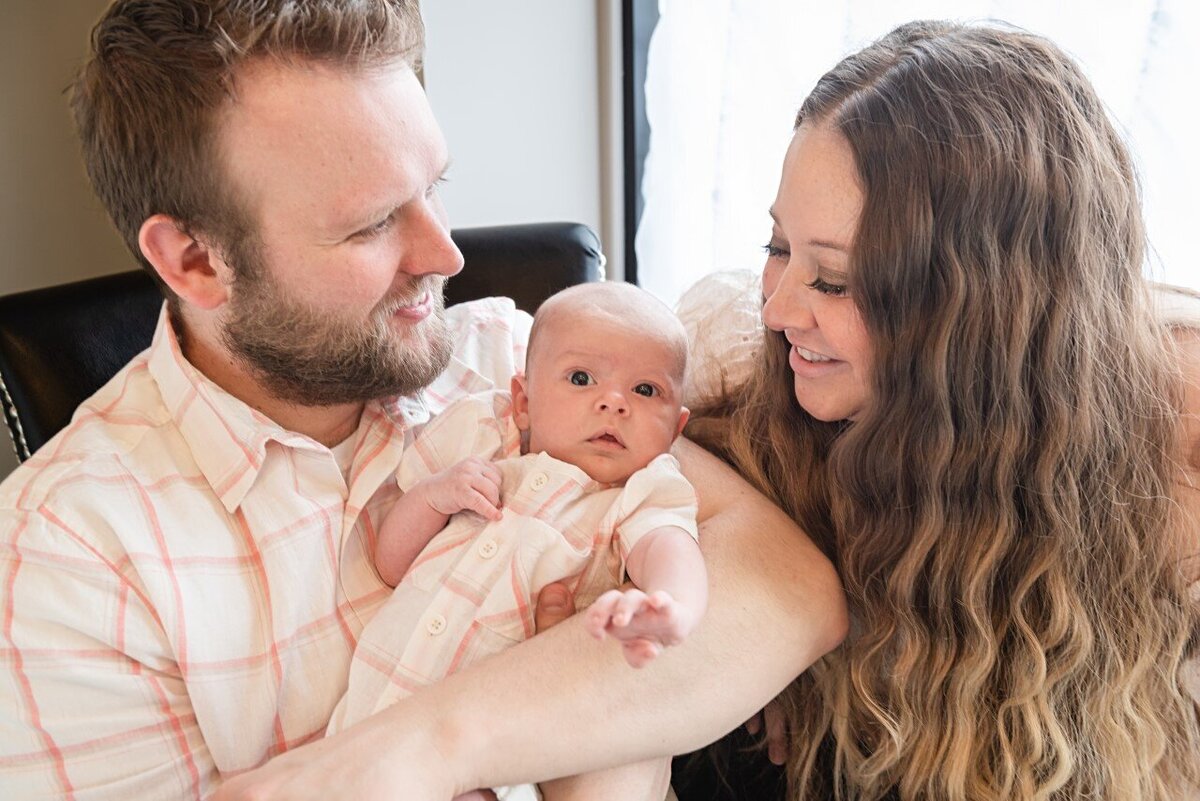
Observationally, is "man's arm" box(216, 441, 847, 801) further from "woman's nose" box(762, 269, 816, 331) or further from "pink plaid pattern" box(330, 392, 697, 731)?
"woman's nose" box(762, 269, 816, 331)

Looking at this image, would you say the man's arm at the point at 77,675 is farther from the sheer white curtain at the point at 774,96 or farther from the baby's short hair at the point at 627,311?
the sheer white curtain at the point at 774,96

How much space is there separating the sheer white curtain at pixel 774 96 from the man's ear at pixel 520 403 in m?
0.66

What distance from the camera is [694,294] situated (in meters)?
1.88

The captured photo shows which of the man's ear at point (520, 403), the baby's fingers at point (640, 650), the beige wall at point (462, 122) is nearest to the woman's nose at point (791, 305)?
the man's ear at point (520, 403)

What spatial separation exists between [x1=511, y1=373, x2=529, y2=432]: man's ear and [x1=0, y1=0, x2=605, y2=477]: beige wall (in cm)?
134

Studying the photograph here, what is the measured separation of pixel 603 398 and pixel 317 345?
0.43 m

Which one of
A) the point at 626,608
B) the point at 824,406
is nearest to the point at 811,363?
the point at 824,406

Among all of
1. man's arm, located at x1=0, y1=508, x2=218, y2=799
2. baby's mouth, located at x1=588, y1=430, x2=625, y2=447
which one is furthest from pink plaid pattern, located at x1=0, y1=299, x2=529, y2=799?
baby's mouth, located at x1=588, y1=430, x2=625, y2=447

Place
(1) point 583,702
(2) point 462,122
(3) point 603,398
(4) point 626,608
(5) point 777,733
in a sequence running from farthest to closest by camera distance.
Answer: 1. (2) point 462,122
2. (5) point 777,733
3. (3) point 603,398
4. (1) point 583,702
5. (4) point 626,608

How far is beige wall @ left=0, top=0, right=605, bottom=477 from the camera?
8.99 feet

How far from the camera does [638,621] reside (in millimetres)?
1066

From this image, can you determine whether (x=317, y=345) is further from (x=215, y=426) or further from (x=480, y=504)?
(x=480, y=504)

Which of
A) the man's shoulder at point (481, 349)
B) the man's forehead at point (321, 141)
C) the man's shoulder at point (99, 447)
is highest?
the man's forehead at point (321, 141)

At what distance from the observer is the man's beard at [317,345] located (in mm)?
1545
